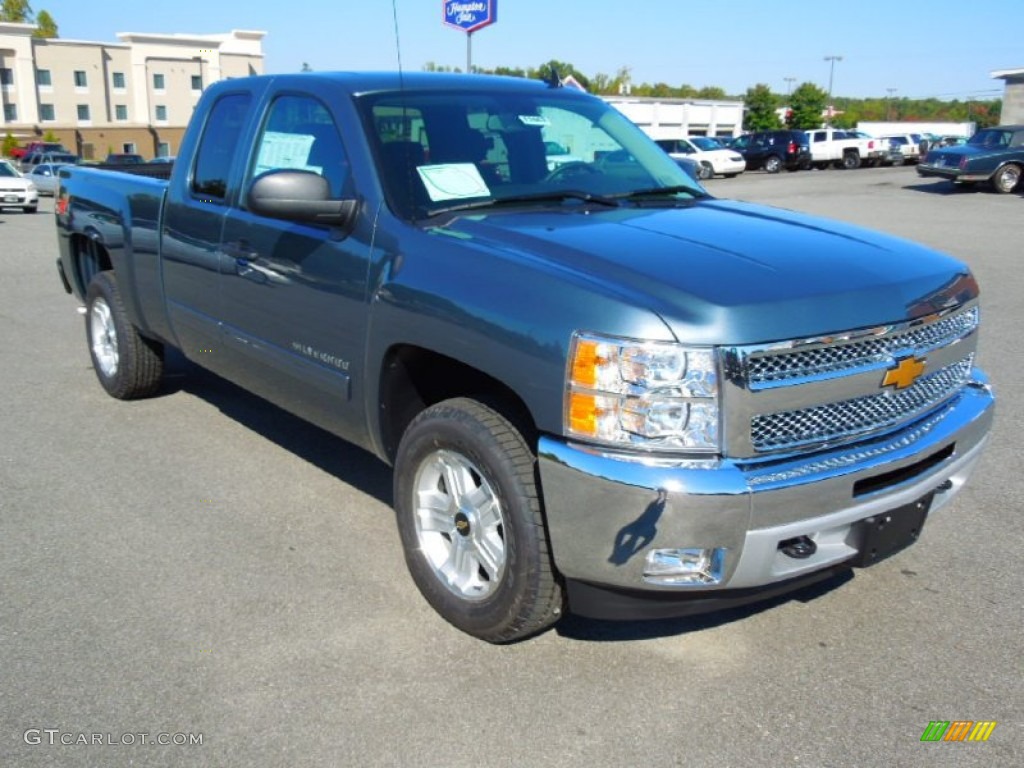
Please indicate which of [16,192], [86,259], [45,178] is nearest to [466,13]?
[86,259]

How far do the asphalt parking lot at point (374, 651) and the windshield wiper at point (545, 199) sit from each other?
4.93 feet

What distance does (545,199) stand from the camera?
4012 millimetres

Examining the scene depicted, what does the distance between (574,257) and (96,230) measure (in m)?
4.16

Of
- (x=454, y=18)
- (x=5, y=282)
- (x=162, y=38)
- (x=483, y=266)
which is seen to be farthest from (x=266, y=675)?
(x=162, y=38)

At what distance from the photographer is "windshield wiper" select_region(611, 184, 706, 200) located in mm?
4250

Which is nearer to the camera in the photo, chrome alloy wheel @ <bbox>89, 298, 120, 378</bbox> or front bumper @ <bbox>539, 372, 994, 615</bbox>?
front bumper @ <bbox>539, 372, 994, 615</bbox>

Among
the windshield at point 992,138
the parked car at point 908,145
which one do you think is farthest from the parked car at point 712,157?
the windshield at point 992,138

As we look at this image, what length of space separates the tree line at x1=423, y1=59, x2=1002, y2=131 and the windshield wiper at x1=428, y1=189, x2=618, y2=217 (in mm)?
44200

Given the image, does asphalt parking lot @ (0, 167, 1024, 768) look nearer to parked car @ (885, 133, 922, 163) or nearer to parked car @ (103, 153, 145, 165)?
parked car @ (103, 153, 145, 165)

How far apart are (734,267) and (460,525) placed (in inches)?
50.6

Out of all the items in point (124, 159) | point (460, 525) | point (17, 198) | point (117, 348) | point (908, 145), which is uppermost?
point (908, 145)

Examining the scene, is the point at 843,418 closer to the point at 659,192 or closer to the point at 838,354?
the point at 838,354

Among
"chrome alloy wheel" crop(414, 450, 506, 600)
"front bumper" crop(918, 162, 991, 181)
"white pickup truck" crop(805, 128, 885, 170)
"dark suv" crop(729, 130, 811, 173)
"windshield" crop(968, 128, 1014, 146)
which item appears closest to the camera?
"chrome alloy wheel" crop(414, 450, 506, 600)
